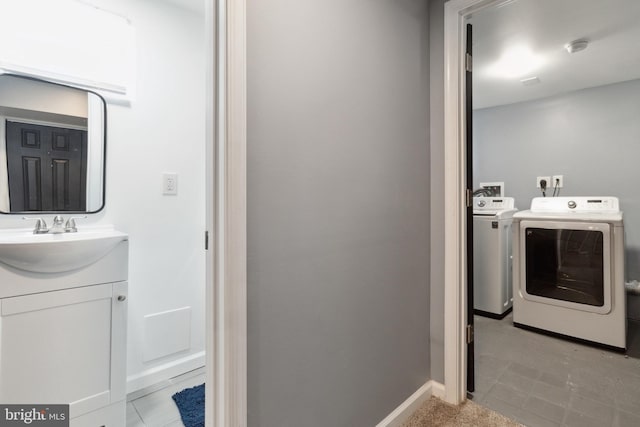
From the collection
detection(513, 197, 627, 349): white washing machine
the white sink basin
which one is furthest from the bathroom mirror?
detection(513, 197, 627, 349): white washing machine

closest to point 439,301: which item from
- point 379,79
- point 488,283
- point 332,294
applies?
point 332,294

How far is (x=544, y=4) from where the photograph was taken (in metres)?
1.73

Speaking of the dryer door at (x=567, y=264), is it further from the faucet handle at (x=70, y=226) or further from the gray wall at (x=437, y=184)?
the faucet handle at (x=70, y=226)

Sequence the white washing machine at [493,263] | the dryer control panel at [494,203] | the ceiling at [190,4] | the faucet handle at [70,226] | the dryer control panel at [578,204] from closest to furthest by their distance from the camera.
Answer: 1. the faucet handle at [70,226]
2. the ceiling at [190,4]
3. the dryer control panel at [578,204]
4. the white washing machine at [493,263]
5. the dryer control panel at [494,203]

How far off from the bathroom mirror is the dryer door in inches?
122

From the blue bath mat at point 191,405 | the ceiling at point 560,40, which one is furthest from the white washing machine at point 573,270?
the blue bath mat at point 191,405

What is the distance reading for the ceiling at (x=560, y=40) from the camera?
5.83 feet

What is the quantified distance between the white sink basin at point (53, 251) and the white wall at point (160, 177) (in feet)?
1.35

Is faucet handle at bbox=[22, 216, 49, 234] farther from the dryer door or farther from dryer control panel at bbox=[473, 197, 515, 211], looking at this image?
dryer control panel at bbox=[473, 197, 515, 211]

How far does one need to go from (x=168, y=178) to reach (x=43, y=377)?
1.11 metres

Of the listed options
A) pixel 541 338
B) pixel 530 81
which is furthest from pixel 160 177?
pixel 530 81

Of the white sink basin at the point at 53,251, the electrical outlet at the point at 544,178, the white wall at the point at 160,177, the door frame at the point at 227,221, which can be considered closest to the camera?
the door frame at the point at 227,221

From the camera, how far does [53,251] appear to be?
114 cm

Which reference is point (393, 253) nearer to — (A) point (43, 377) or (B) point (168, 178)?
(B) point (168, 178)
